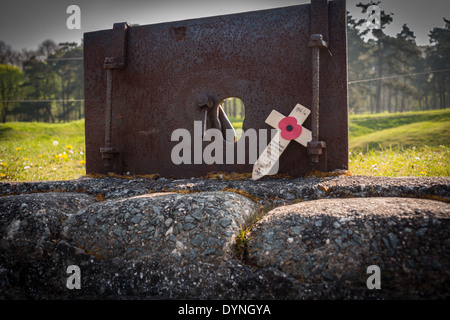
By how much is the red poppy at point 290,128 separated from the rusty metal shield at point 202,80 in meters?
0.09

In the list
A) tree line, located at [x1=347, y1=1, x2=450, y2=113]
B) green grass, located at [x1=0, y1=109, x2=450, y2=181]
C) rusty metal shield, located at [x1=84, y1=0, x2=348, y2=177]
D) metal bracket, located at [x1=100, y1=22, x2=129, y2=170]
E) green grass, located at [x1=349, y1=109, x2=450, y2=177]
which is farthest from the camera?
tree line, located at [x1=347, y1=1, x2=450, y2=113]

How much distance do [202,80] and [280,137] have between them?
0.90m

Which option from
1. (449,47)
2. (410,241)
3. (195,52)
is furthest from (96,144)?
(449,47)

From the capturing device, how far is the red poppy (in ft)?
8.51

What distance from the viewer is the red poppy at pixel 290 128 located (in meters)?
2.59

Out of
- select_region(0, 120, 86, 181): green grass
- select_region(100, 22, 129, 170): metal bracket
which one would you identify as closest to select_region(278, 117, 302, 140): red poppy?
select_region(100, 22, 129, 170): metal bracket

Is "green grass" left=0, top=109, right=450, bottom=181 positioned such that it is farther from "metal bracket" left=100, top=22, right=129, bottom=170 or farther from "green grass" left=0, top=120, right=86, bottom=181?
"metal bracket" left=100, top=22, right=129, bottom=170

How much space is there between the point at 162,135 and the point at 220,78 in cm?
78

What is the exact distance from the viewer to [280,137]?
8.65 ft

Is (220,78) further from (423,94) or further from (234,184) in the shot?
(423,94)

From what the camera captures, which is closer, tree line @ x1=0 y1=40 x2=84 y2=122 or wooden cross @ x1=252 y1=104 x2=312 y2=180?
wooden cross @ x1=252 y1=104 x2=312 y2=180

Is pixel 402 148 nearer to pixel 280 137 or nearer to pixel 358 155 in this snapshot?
pixel 358 155

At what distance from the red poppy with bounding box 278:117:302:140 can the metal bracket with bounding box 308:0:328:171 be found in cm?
15

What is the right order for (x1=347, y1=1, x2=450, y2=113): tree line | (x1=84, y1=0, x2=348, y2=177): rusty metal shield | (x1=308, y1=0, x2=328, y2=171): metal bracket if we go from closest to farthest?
(x1=308, y1=0, x2=328, y2=171): metal bracket
(x1=84, y1=0, x2=348, y2=177): rusty metal shield
(x1=347, y1=1, x2=450, y2=113): tree line
